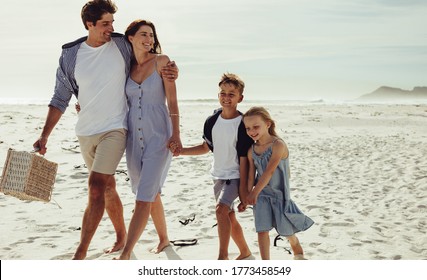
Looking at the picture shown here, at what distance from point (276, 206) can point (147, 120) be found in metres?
1.21

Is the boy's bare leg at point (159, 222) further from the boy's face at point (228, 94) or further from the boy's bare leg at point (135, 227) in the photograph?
the boy's face at point (228, 94)

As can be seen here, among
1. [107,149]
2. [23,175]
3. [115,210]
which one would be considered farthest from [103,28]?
[115,210]

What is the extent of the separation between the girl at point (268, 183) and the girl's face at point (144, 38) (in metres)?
0.93

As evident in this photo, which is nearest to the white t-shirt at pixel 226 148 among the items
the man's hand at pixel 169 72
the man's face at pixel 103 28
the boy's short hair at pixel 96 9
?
the man's hand at pixel 169 72

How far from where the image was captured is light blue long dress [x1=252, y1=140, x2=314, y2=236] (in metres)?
4.04

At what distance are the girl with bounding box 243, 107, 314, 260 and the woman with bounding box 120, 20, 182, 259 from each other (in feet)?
2.02

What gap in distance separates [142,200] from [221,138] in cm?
78

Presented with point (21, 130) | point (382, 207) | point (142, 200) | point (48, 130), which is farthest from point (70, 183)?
point (21, 130)

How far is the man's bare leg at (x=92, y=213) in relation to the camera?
4152mm

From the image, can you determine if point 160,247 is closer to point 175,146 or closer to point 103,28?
point 175,146

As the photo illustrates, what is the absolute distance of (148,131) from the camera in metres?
4.18

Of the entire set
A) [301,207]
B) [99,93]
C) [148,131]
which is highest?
[99,93]

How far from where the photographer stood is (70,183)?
7.57m

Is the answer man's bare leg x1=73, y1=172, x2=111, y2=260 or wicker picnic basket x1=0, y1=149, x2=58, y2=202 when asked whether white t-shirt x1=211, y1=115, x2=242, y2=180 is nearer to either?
man's bare leg x1=73, y1=172, x2=111, y2=260
